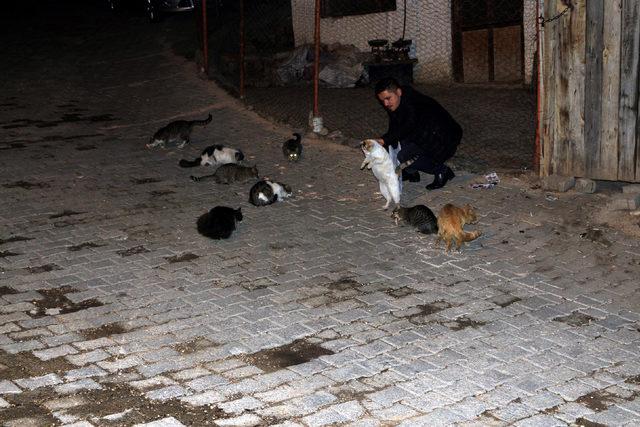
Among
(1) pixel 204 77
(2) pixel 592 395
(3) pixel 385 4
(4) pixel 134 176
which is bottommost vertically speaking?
(2) pixel 592 395

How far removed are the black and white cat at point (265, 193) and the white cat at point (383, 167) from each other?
1.06m

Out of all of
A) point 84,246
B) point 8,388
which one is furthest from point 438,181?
point 8,388

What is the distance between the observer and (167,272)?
7.55 meters

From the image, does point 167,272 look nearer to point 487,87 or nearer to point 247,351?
point 247,351

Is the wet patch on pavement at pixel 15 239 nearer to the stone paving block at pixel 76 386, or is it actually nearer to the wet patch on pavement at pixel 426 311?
the stone paving block at pixel 76 386

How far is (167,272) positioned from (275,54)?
37.0ft

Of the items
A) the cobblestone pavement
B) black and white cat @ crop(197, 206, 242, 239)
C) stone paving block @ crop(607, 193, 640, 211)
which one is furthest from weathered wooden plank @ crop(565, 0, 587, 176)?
black and white cat @ crop(197, 206, 242, 239)

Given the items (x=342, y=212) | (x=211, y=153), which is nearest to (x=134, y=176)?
(x=211, y=153)

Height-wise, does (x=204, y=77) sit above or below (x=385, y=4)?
below

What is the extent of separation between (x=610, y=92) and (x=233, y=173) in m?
4.39

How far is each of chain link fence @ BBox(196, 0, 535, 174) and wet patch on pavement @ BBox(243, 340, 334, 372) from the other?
7134 mm

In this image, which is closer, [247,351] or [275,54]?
[247,351]

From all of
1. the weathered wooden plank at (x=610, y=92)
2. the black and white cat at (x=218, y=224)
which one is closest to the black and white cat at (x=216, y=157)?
the black and white cat at (x=218, y=224)

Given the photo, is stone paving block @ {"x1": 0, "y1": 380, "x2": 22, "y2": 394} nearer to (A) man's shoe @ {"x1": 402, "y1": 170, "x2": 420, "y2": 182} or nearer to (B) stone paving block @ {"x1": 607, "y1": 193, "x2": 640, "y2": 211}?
(A) man's shoe @ {"x1": 402, "y1": 170, "x2": 420, "y2": 182}
